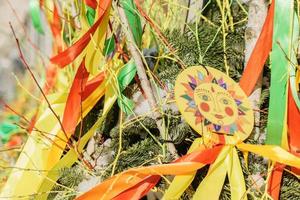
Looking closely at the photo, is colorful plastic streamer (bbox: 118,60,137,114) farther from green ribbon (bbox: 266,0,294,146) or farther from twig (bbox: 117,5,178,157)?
green ribbon (bbox: 266,0,294,146)

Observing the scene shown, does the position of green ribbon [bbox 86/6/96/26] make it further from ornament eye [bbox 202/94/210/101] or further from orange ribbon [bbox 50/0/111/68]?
ornament eye [bbox 202/94/210/101]

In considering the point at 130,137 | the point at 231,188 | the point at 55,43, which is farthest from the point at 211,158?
the point at 55,43

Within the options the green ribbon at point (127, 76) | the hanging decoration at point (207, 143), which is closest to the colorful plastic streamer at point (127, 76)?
the green ribbon at point (127, 76)

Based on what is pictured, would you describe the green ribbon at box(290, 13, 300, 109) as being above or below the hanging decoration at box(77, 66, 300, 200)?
above

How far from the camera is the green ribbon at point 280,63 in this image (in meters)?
0.66

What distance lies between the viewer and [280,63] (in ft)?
2.18

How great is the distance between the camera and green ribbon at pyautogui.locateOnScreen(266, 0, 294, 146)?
25.8 inches

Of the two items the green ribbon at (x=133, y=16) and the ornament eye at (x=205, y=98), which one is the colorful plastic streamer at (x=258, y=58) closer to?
the ornament eye at (x=205, y=98)

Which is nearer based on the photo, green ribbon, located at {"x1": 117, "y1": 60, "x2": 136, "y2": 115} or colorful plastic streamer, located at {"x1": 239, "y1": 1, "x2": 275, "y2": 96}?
colorful plastic streamer, located at {"x1": 239, "y1": 1, "x2": 275, "y2": 96}

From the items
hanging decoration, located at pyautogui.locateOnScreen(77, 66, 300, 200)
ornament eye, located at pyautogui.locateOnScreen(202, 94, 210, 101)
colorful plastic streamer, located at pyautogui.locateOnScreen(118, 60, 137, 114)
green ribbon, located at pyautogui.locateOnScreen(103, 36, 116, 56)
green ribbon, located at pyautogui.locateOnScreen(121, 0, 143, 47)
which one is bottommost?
hanging decoration, located at pyautogui.locateOnScreen(77, 66, 300, 200)

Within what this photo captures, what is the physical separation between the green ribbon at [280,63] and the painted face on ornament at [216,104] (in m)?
0.04

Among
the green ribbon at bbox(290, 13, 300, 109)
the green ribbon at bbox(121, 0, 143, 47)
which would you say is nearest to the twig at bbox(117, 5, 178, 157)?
the green ribbon at bbox(121, 0, 143, 47)

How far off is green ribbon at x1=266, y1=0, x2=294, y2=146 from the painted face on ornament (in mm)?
44

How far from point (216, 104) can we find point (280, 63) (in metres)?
0.09
